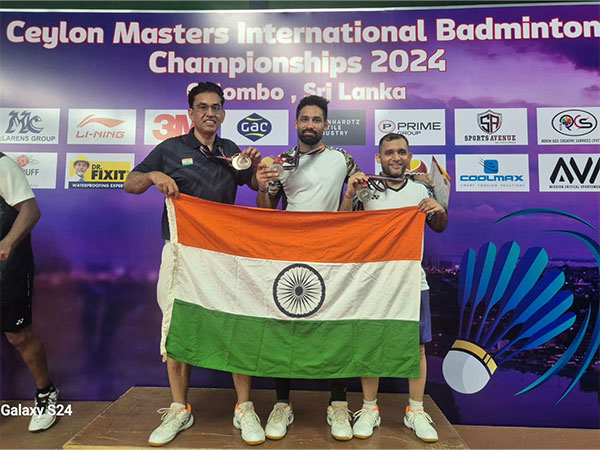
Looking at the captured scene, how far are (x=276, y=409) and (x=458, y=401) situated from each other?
1.44 metres

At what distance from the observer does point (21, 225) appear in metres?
2.81

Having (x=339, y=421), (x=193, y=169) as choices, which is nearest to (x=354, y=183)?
(x=193, y=169)

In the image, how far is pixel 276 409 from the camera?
2.26 metres

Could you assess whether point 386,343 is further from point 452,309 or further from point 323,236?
point 452,309

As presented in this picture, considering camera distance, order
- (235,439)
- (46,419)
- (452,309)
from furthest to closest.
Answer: (452,309)
(46,419)
(235,439)

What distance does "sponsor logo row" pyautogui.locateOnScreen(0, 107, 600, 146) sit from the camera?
2.95 m

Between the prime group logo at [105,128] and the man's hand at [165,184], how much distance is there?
3.45ft

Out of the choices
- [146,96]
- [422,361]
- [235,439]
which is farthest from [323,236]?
[146,96]

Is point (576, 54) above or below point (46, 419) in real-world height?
above

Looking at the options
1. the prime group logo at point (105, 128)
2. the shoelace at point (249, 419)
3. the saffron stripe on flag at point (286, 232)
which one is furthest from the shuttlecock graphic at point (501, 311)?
the prime group logo at point (105, 128)

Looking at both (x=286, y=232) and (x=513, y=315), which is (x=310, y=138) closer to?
(x=286, y=232)

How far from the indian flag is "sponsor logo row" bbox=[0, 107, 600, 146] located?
1.00 metres

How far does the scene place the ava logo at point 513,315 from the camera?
113 inches

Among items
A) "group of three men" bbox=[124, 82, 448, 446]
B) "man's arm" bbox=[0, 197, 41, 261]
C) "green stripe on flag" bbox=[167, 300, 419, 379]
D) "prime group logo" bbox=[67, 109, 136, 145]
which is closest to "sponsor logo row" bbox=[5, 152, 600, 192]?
"group of three men" bbox=[124, 82, 448, 446]
